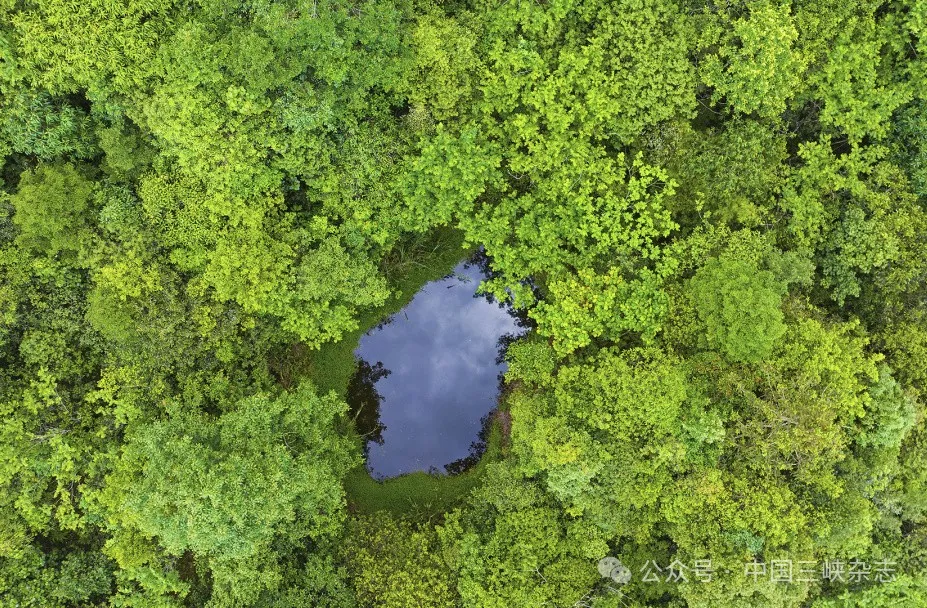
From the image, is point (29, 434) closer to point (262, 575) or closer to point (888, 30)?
point (262, 575)

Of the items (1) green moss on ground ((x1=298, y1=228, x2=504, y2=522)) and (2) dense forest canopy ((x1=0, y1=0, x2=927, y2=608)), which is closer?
(2) dense forest canopy ((x1=0, y1=0, x2=927, y2=608))

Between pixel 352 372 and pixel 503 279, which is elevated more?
pixel 503 279

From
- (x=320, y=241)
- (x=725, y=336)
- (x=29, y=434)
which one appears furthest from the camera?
(x=320, y=241)

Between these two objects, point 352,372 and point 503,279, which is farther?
point 352,372

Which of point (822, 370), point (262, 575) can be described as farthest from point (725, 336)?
point (262, 575)

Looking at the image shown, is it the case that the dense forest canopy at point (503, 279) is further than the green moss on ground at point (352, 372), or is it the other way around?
the green moss on ground at point (352, 372)

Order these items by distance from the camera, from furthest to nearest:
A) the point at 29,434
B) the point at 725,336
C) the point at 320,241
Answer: the point at 320,241 < the point at 29,434 < the point at 725,336

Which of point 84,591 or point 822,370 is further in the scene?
point 84,591

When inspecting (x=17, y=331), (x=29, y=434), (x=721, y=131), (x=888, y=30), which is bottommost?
(x=29, y=434)
